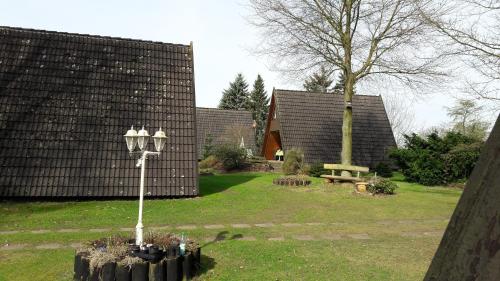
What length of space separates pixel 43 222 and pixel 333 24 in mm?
15042

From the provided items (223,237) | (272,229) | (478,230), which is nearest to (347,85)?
(272,229)

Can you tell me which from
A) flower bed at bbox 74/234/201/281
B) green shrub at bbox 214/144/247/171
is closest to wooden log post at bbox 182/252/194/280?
flower bed at bbox 74/234/201/281

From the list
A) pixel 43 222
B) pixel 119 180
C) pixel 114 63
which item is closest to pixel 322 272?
pixel 43 222

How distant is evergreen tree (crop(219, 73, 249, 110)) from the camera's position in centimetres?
6231

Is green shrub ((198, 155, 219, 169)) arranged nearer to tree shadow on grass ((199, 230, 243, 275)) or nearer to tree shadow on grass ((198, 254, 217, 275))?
tree shadow on grass ((199, 230, 243, 275))

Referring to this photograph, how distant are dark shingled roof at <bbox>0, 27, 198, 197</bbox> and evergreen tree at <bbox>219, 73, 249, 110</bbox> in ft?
146

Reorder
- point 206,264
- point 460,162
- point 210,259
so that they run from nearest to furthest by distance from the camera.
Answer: point 206,264
point 210,259
point 460,162

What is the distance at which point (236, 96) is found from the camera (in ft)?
205

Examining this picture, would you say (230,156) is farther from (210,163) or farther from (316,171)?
(316,171)

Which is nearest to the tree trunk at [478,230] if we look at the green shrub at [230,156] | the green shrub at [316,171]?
the green shrub at [316,171]

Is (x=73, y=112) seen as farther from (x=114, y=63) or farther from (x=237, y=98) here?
(x=237, y=98)

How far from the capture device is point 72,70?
1589cm

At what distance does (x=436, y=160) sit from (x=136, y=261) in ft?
62.3

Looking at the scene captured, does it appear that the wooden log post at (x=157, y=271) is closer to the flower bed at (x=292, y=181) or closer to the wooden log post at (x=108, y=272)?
the wooden log post at (x=108, y=272)
